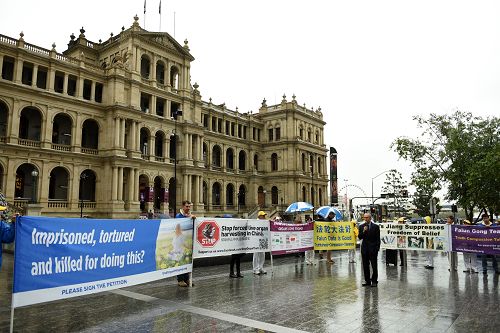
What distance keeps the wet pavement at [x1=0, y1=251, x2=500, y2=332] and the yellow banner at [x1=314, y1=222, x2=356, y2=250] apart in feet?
13.6

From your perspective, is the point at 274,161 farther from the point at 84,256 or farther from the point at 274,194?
the point at 84,256

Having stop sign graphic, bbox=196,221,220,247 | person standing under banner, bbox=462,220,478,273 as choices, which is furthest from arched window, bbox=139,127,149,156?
person standing under banner, bbox=462,220,478,273

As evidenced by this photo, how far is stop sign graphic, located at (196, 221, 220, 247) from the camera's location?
11106 millimetres

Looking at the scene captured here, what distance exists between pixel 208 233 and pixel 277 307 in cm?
398

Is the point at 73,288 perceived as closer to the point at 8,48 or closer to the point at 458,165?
the point at 458,165

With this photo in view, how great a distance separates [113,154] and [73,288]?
32.2 m

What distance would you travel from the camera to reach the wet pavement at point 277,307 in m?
6.55

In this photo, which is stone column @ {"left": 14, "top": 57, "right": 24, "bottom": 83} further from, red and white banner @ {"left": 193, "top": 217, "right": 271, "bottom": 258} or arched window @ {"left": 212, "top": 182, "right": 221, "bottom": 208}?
red and white banner @ {"left": 193, "top": 217, "right": 271, "bottom": 258}

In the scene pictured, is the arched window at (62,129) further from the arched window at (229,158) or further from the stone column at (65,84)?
the arched window at (229,158)

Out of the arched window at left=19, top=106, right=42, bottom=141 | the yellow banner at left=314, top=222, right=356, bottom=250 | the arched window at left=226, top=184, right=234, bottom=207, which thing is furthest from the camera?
the arched window at left=226, top=184, right=234, bottom=207

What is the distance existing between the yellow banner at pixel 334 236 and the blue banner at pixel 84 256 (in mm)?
8040

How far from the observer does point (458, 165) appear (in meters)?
22.2

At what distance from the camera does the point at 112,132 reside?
37.9 m

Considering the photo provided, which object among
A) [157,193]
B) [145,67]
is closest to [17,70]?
[145,67]
